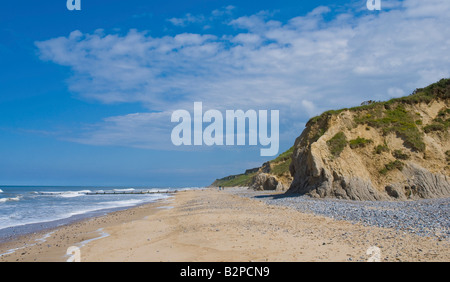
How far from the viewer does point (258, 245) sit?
29.2 ft

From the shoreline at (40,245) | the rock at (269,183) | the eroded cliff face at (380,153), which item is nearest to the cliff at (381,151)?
the eroded cliff face at (380,153)

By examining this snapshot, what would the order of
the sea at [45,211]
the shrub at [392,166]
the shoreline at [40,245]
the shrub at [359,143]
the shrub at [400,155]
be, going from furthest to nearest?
the shrub at [359,143]
the shrub at [400,155]
the shrub at [392,166]
the sea at [45,211]
the shoreline at [40,245]

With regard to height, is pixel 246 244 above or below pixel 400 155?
below

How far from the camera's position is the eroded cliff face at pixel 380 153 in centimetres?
2223

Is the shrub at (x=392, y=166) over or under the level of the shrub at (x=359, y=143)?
under

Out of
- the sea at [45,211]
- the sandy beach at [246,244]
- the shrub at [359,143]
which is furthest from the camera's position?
the shrub at [359,143]

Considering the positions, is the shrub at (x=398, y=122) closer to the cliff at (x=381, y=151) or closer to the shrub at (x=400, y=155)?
the cliff at (x=381, y=151)

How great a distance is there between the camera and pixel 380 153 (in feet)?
80.5

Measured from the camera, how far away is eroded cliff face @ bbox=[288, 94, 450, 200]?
72.9 ft

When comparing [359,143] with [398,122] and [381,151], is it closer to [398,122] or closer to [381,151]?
[381,151]

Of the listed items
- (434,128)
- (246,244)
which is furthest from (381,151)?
(246,244)

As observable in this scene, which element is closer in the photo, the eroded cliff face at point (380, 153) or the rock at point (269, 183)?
the eroded cliff face at point (380, 153)

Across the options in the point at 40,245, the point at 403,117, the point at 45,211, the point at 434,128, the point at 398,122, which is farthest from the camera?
the point at 403,117
